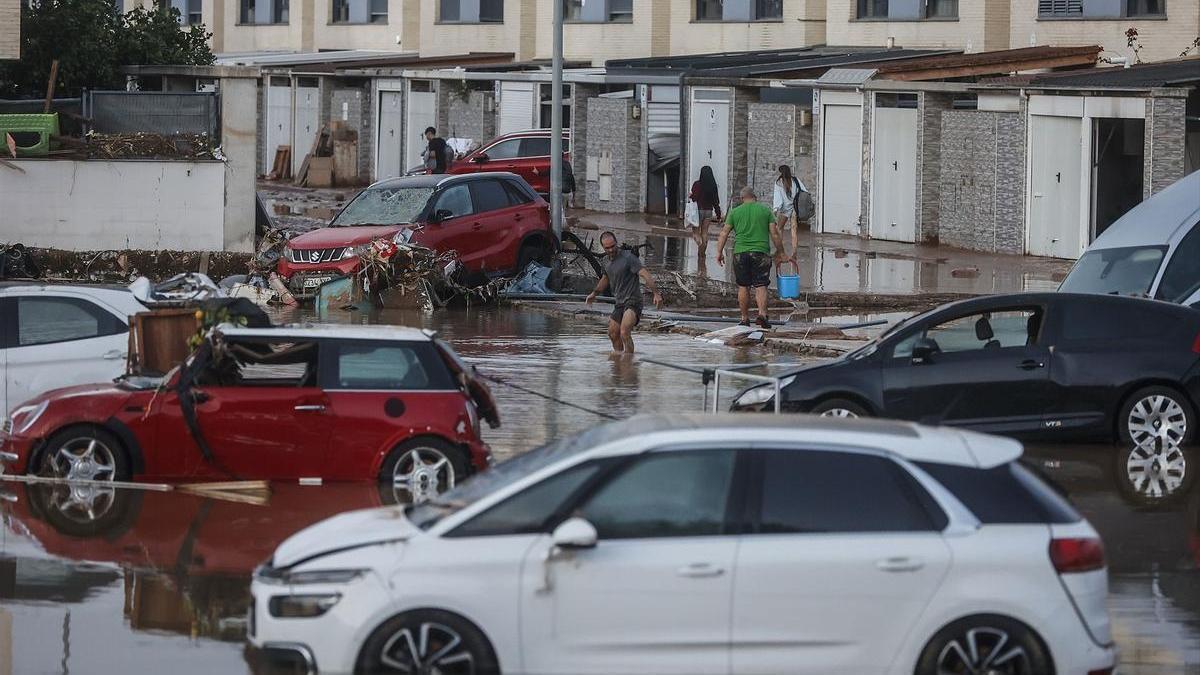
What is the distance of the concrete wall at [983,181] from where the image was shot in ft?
106

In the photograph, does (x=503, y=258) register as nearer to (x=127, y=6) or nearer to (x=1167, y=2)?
(x=1167, y=2)

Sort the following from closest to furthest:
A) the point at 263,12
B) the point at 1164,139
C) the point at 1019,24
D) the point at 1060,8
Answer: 1. the point at 1164,139
2. the point at 1060,8
3. the point at 1019,24
4. the point at 263,12

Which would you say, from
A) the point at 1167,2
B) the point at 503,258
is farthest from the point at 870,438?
the point at 1167,2

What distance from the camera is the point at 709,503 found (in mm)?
8086

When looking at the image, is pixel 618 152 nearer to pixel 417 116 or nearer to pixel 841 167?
pixel 841 167

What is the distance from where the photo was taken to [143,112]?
30.0m

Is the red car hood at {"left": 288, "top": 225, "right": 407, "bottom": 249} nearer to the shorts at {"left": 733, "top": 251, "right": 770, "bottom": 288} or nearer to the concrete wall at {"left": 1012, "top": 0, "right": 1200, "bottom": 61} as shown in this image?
the shorts at {"left": 733, "top": 251, "right": 770, "bottom": 288}

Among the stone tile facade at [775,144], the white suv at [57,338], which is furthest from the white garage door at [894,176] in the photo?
the white suv at [57,338]

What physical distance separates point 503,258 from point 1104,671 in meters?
19.4

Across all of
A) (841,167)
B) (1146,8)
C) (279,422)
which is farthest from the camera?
(1146,8)

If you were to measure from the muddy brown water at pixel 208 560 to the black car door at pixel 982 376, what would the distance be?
0.46m

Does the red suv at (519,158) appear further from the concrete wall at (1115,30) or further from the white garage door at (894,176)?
the concrete wall at (1115,30)

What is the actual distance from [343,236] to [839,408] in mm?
11997

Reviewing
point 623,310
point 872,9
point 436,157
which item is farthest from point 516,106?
point 623,310
